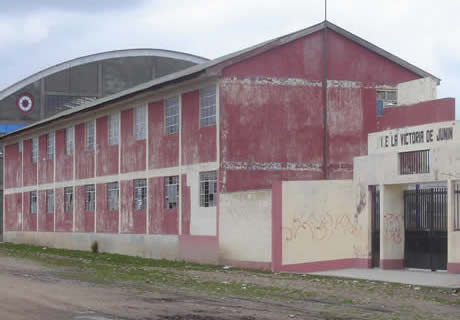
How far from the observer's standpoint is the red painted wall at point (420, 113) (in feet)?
80.3

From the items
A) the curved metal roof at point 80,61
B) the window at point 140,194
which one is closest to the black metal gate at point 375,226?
the window at point 140,194

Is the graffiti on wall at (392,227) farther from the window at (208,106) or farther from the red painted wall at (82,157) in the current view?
the red painted wall at (82,157)

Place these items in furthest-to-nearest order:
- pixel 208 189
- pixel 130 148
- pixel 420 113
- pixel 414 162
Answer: pixel 130 148, pixel 208 189, pixel 420 113, pixel 414 162

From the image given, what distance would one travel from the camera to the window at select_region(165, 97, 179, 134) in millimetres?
32594

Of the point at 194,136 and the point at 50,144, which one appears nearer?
the point at 194,136

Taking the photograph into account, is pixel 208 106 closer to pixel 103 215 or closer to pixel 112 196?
pixel 112 196

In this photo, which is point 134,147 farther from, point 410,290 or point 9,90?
point 9,90

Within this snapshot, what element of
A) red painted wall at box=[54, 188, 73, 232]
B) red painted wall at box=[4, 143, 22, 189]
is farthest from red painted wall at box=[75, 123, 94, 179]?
red painted wall at box=[4, 143, 22, 189]

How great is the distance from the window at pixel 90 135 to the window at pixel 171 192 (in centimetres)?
840

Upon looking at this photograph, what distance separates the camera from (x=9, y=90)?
5794 cm

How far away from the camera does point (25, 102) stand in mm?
58031

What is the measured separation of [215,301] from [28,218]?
34.1 meters

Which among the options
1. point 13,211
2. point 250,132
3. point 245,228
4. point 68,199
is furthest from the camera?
point 13,211

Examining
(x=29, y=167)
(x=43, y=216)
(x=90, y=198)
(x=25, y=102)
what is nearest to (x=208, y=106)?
(x=90, y=198)
